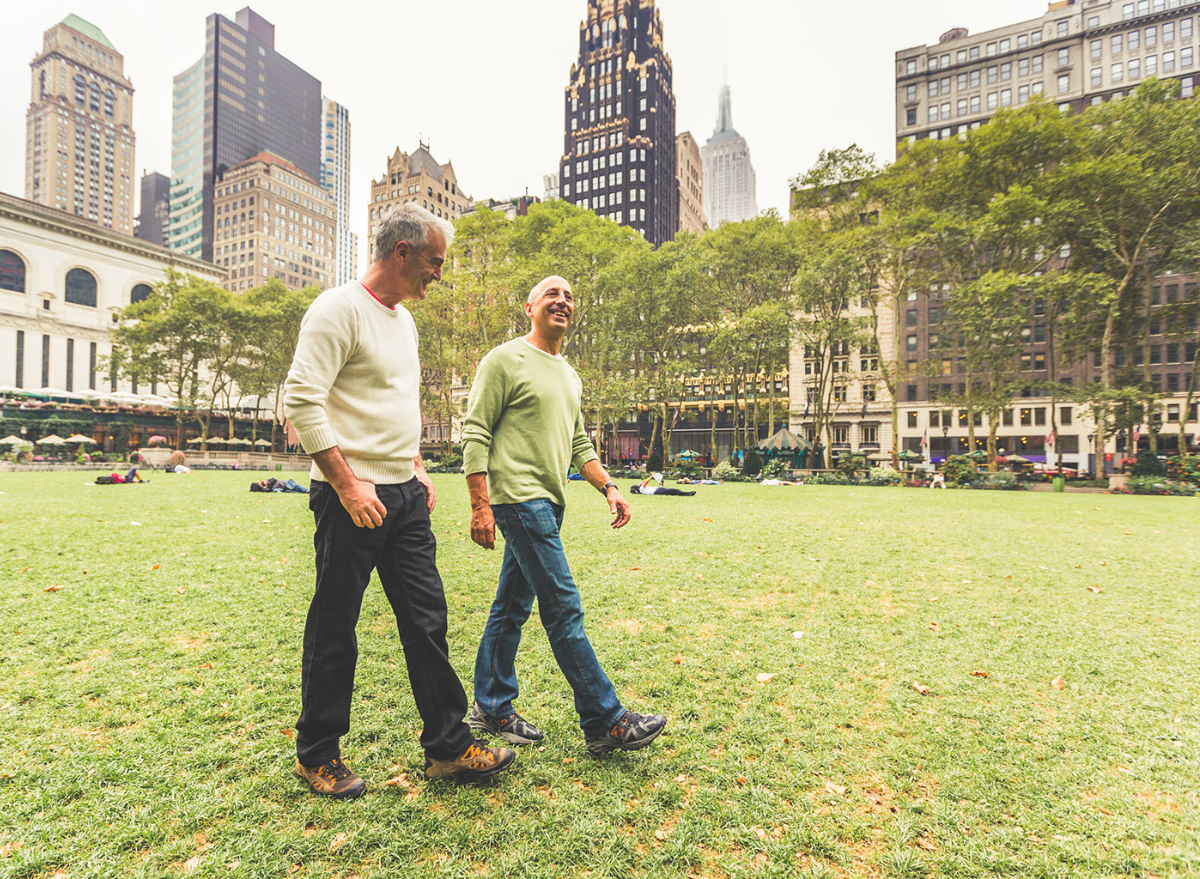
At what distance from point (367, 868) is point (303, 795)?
611 millimetres

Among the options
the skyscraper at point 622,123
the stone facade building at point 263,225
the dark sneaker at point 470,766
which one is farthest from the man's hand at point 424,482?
the stone facade building at point 263,225

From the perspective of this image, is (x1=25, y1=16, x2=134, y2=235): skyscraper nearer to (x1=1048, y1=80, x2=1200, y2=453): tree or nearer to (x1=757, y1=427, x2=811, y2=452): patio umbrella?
(x1=757, y1=427, x2=811, y2=452): patio umbrella

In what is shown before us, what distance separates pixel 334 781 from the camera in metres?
2.40

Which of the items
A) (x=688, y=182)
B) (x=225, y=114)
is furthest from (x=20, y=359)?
(x=225, y=114)

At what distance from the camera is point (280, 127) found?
161 meters

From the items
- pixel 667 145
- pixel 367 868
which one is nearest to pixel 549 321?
pixel 367 868

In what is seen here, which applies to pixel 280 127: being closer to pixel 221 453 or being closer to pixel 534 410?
pixel 221 453

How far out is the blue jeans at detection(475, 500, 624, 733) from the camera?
2709 millimetres

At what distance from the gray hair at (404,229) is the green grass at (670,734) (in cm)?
233

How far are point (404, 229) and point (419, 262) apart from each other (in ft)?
0.49

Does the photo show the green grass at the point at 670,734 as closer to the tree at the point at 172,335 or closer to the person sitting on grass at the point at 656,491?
the person sitting on grass at the point at 656,491

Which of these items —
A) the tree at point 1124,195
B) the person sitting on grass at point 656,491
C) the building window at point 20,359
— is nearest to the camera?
the person sitting on grass at point 656,491

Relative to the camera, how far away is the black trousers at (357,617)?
7.66 feet

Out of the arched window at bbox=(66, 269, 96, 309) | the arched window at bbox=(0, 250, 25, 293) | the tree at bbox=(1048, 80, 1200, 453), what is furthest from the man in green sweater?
the arched window at bbox=(66, 269, 96, 309)
